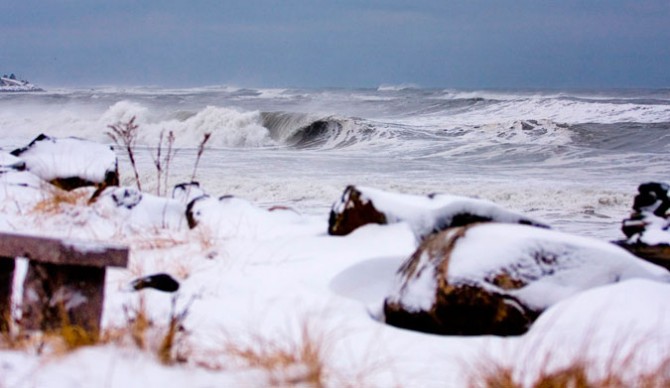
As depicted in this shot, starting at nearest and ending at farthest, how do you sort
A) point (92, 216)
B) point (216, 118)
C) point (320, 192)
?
point (92, 216) → point (320, 192) → point (216, 118)

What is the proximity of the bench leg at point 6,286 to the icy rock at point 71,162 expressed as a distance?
149 inches

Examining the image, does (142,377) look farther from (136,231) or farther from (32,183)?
(32,183)

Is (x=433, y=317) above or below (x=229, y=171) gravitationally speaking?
above

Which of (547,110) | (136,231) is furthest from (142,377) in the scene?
(547,110)

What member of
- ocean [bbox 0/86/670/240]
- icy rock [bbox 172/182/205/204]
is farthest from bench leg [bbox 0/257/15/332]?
ocean [bbox 0/86/670/240]

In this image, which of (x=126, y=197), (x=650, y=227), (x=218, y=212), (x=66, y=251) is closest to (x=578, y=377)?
(x=66, y=251)

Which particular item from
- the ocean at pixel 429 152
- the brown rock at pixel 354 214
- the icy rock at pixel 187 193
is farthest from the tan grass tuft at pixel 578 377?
the ocean at pixel 429 152

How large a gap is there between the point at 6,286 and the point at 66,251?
0.53m

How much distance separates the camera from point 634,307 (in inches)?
136

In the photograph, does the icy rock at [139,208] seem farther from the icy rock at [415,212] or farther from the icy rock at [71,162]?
the icy rock at [415,212]

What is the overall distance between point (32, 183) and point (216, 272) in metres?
3.23

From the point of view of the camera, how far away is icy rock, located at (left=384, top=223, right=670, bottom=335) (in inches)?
143

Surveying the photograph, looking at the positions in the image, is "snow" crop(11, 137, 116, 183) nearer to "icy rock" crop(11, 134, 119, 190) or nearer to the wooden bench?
"icy rock" crop(11, 134, 119, 190)

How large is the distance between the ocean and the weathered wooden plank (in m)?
5.12
